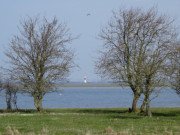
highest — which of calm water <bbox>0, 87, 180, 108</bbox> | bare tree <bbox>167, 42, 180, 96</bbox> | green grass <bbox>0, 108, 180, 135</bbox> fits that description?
bare tree <bbox>167, 42, 180, 96</bbox>

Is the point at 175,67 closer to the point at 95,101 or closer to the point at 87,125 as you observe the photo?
the point at 87,125

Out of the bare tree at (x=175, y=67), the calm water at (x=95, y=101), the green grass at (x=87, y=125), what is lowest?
the green grass at (x=87, y=125)

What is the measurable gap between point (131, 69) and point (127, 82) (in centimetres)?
133

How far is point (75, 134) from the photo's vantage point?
1266 cm

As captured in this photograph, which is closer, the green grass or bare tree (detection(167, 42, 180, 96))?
the green grass

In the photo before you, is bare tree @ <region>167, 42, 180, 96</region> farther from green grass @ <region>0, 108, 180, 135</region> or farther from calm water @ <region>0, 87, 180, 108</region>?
green grass @ <region>0, 108, 180, 135</region>

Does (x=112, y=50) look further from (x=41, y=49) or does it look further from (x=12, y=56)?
(x=12, y=56)

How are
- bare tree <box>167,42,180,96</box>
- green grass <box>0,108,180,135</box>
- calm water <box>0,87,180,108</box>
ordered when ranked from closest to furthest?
green grass <box>0,108,180,135</box> < bare tree <box>167,42,180,96</box> < calm water <box>0,87,180,108</box>

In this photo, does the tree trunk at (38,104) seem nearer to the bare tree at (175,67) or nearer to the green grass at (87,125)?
the green grass at (87,125)

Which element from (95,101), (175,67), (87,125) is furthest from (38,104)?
(95,101)

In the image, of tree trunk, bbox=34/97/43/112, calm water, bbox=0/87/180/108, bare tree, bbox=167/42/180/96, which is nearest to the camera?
bare tree, bbox=167/42/180/96

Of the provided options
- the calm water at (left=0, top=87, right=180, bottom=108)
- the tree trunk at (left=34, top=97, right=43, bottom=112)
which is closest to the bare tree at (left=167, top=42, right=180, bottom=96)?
the calm water at (left=0, top=87, right=180, bottom=108)

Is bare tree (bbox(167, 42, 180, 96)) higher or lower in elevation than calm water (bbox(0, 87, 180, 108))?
higher

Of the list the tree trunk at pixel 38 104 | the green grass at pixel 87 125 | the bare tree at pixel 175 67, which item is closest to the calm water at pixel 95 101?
the bare tree at pixel 175 67
